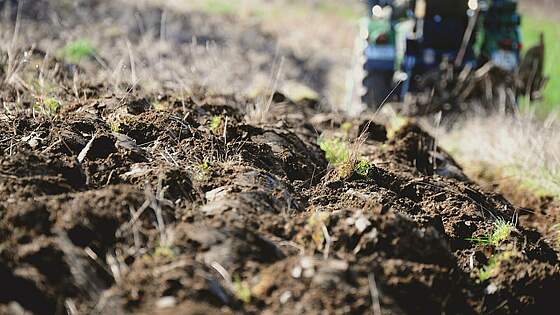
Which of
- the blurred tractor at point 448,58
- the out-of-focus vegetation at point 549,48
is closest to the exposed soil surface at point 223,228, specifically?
the blurred tractor at point 448,58

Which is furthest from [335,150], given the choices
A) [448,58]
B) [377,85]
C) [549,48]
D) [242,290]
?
[549,48]

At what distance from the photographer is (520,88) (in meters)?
6.60

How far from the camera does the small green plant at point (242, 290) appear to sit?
2.02 meters

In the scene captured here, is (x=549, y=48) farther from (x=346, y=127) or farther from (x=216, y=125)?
(x=216, y=125)

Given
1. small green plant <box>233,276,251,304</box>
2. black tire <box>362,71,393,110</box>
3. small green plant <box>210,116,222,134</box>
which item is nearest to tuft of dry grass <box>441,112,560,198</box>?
black tire <box>362,71,393,110</box>

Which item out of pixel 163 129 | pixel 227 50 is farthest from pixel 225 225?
pixel 227 50

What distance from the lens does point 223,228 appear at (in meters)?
2.28

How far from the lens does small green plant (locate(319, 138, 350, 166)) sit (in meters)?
3.67

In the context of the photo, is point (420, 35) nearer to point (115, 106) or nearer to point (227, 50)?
point (227, 50)

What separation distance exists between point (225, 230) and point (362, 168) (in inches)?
46.7

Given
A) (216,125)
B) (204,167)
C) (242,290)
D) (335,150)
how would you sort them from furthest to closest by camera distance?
(335,150) < (216,125) < (204,167) < (242,290)

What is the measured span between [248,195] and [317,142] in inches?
59.9

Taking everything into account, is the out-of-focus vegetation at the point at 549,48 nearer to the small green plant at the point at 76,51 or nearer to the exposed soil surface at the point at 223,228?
the exposed soil surface at the point at 223,228

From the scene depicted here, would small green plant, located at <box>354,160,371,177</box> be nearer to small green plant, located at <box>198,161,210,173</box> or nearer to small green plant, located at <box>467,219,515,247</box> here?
small green plant, located at <box>467,219,515,247</box>
